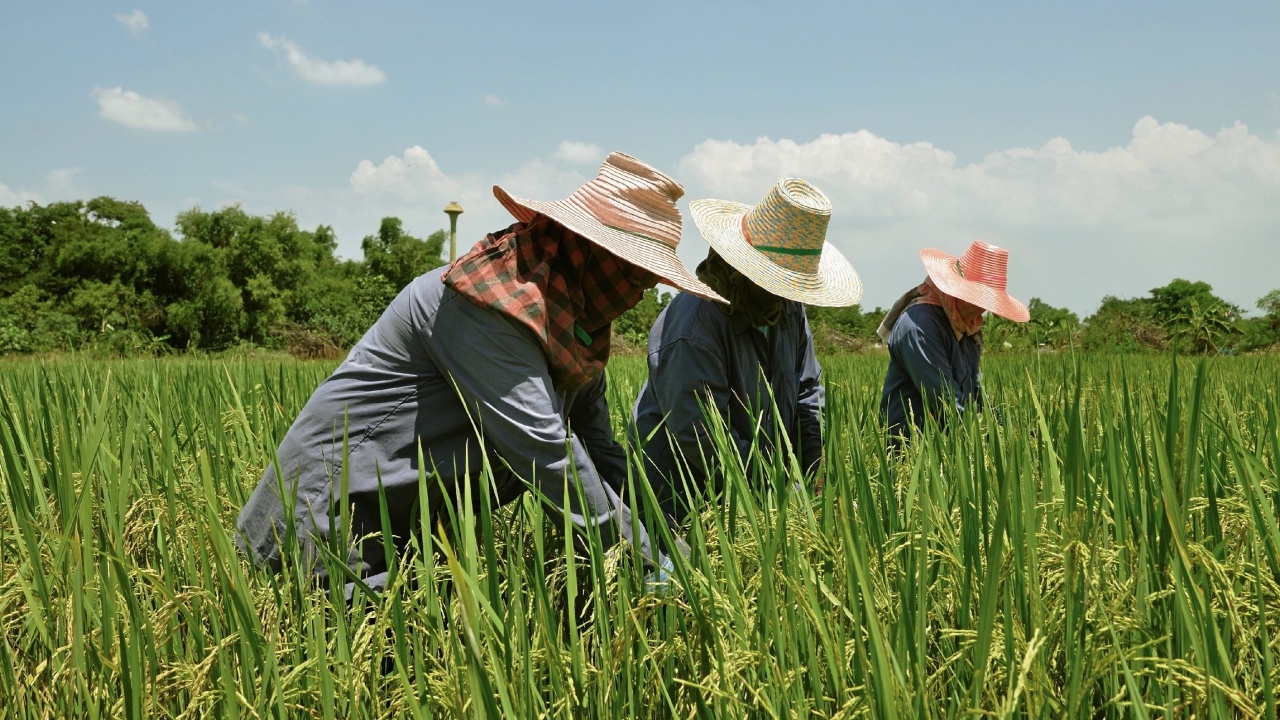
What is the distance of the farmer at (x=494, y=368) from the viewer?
1532mm

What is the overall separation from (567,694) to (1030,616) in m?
0.62

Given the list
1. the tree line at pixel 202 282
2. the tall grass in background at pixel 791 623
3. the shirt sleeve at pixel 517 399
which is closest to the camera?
the tall grass in background at pixel 791 623

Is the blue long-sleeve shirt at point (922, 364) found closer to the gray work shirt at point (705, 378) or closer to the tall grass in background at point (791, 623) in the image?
the gray work shirt at point (705, 378)

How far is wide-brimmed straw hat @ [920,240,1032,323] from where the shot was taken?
3555 mm

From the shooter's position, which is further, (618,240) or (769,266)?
(769,266)

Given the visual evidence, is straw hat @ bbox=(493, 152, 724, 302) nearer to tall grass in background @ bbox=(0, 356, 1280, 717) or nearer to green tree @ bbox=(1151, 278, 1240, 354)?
tall grass in background @ bbox=(0, 356, 1280, 717)

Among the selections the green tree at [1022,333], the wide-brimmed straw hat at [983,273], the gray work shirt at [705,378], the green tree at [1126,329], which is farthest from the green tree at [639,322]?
the gray work shirt at [705,378]

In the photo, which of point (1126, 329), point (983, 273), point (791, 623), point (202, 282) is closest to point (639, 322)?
point (1126, 329)

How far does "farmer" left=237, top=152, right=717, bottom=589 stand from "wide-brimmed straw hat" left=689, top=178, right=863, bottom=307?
595mm

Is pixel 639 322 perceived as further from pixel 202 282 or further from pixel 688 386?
pixel 688 386

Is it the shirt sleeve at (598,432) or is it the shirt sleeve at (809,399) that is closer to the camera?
the shirt sleeve at (598,432)

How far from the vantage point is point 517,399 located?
152 centimetres

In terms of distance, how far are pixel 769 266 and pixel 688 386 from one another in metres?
0.41

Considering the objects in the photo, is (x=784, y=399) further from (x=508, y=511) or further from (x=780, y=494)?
(x=780, y=494)
